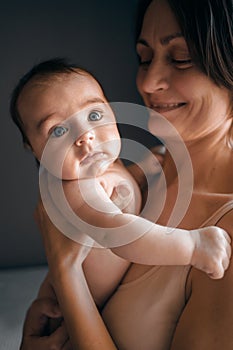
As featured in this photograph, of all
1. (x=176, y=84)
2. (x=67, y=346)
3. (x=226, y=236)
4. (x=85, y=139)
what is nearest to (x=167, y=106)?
(x=176, y=84)

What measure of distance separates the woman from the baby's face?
0.28ft

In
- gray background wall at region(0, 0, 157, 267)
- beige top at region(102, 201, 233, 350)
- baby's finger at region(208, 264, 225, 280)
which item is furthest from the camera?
gray background wall at region(0, 0, 157, 267)

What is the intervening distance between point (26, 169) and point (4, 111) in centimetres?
31

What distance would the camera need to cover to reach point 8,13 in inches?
95.5

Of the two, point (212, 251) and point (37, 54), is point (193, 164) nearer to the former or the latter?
point (212, 251)

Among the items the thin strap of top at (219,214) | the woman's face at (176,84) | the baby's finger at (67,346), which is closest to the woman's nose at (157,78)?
the woman's face at (176,84)

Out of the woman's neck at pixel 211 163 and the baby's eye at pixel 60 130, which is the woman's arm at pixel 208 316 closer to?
the woman's neck at pixel 211 163

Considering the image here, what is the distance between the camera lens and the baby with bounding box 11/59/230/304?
783 millimetres

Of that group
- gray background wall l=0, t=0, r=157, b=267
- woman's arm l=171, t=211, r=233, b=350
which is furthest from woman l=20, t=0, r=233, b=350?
gray background wall l=0, t=0, r=157, b=267

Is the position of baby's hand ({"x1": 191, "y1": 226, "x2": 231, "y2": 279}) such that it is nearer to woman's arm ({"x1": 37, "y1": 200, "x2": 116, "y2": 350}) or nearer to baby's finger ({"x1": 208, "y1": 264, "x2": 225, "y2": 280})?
baby's finger ({"x1": 208, "y1": 264, "x2": 225, "y2": 280})

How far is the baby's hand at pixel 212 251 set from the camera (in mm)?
656

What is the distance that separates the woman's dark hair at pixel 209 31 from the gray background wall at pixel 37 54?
5.48 feet

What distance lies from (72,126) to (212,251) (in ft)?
1.04

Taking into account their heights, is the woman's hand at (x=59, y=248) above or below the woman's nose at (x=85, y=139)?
below
